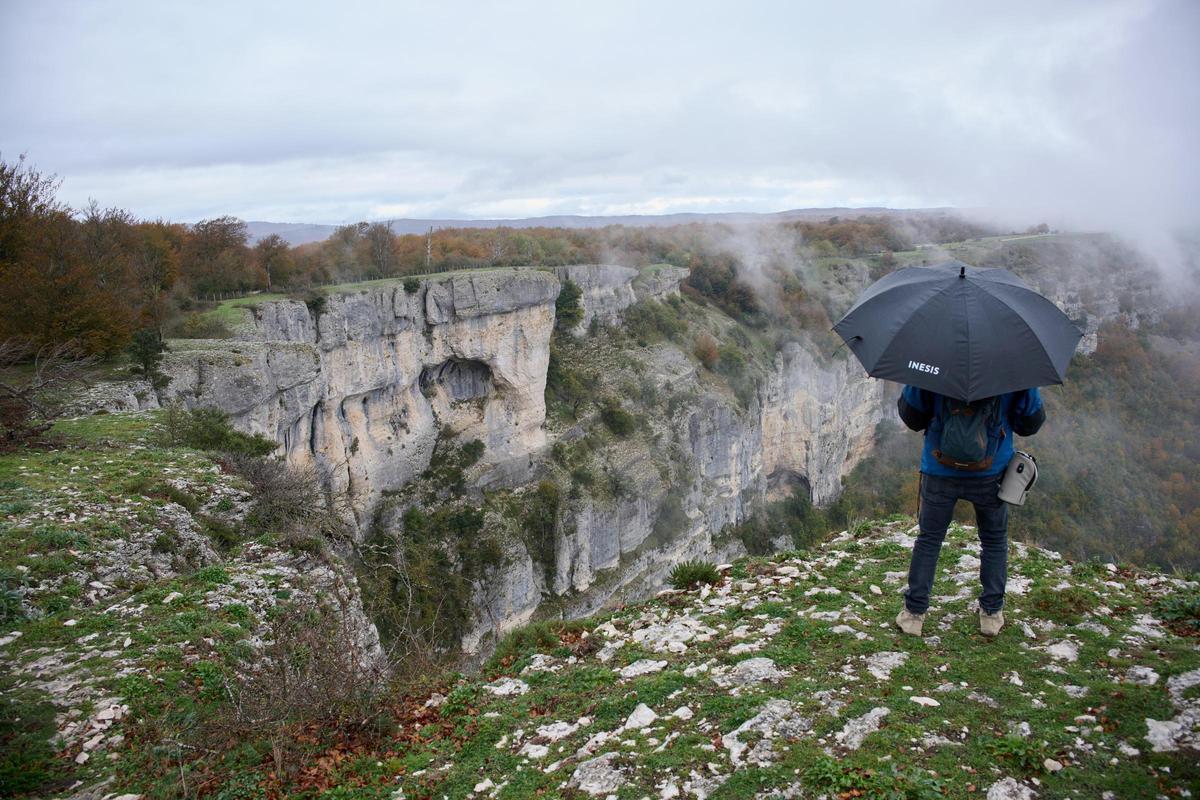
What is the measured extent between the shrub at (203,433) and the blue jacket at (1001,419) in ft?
37.1

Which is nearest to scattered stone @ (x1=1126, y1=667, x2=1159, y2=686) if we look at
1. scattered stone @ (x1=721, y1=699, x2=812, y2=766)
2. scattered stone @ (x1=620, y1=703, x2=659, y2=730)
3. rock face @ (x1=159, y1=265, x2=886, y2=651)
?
scattered stone @ (x1=721, y1=699, x2=812, y2=766)

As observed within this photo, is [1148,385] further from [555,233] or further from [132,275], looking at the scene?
[132,275]

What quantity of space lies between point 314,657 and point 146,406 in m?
12.5

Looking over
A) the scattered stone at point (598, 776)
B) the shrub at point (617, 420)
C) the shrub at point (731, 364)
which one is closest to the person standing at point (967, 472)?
the scattered stone at point (598, 776)

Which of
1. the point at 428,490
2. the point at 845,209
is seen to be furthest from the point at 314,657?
the point at 845,209

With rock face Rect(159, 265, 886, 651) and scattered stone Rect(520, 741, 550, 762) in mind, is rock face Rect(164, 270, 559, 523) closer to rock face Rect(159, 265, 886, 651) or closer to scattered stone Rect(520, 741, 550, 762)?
rock face Rect(159, 265, 886, 651)

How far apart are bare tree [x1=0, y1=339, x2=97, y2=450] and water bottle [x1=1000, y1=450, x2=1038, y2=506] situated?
39.9 ft

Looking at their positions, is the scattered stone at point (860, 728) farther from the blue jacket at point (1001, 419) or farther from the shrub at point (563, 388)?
the shrub at point (563, 388)

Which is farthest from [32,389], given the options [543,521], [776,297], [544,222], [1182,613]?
[544,222]

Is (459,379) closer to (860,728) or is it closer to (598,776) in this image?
(598,776)

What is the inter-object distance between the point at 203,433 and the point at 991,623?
1306cm

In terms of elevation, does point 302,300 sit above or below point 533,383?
above

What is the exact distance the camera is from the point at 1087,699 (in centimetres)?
357

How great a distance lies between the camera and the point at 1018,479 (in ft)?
13.9
